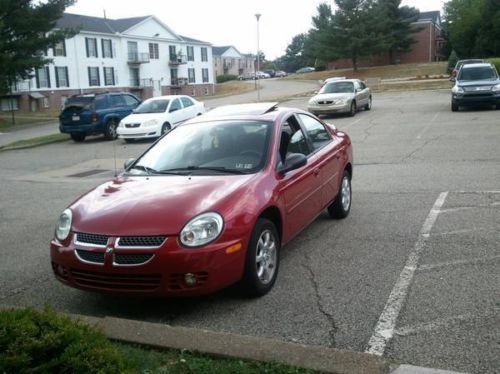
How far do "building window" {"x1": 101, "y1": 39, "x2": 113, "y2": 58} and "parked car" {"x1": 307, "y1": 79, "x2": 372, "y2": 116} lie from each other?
42816 millimetres

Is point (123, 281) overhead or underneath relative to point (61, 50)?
underneath

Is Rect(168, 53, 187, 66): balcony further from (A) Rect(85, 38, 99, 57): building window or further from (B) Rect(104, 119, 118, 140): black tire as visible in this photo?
(B) Rect(104, 119, 118, 140): black tire

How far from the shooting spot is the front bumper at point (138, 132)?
19812 millimetres

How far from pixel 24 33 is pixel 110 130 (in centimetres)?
1345

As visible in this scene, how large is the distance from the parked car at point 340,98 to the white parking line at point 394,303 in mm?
17171

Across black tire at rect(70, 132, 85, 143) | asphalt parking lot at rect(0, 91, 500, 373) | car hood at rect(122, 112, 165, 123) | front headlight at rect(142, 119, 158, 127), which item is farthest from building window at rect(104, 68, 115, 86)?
asphalt parking lot at rect(0, 91, 500, 373)

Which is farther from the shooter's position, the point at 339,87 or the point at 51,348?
the point at 339,87

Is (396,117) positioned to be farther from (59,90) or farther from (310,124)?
(59,90)

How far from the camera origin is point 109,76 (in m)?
63.2

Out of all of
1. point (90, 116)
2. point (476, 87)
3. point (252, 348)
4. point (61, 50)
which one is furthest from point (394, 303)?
point (61, 50)

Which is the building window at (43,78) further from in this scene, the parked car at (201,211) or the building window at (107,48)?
the parked car at (201,211)

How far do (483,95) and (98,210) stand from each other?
64.3 feet

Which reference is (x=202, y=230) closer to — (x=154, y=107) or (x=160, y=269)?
(x=160, y=269)

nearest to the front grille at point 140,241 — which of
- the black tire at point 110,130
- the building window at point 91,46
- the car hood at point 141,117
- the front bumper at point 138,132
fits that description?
the front bumper at point 138,132
